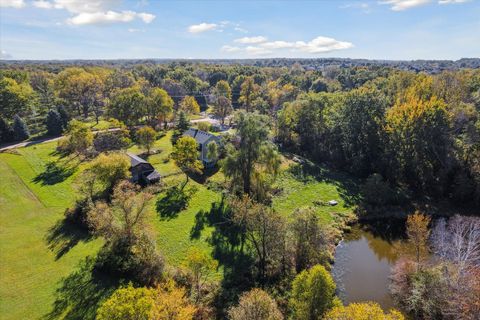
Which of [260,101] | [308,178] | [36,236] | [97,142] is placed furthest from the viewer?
[260,101]

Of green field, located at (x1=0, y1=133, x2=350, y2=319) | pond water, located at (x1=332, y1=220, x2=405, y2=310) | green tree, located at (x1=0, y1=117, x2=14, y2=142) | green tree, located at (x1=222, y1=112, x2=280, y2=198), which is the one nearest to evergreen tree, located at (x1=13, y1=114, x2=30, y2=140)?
green tree, located at (x1=0, y1=117, x2=14, y2=142)

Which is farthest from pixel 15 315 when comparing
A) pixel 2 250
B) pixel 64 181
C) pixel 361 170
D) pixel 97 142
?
pixel 361 170

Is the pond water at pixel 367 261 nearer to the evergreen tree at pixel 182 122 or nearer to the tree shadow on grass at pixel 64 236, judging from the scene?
the tree shadow on grass at pixel 64 236

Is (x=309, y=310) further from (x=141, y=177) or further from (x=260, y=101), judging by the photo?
(x=260, y=101)

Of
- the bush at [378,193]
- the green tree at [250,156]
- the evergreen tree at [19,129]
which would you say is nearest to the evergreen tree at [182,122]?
the evergreen tree at [19,129]

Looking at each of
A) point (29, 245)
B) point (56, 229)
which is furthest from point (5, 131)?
point (29, 245)
